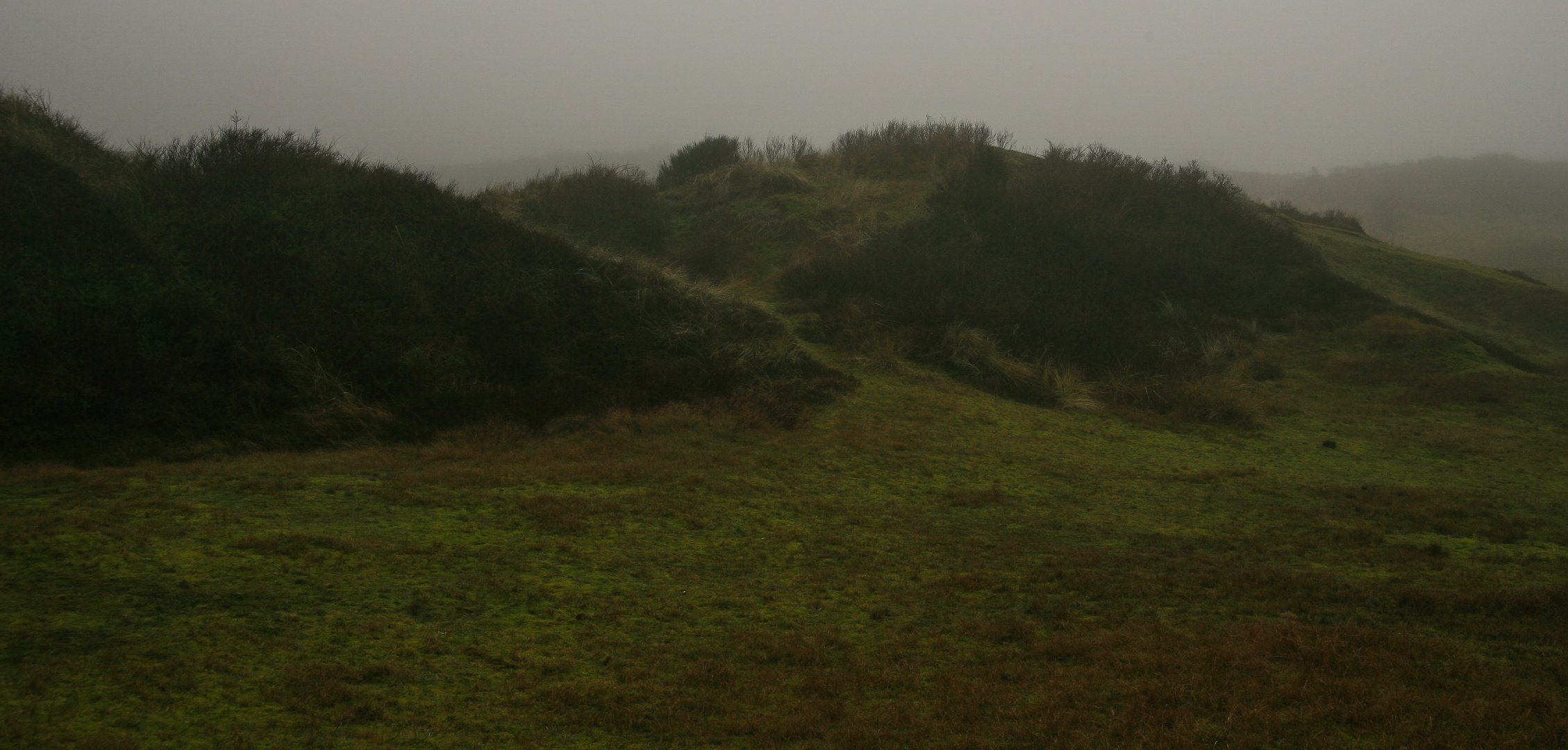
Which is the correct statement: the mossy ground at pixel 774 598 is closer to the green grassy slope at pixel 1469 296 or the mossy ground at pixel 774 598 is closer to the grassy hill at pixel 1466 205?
the green grassy slope at pixel 1469 296

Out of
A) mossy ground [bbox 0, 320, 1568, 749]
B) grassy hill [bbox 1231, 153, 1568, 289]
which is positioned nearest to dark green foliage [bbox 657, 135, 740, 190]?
mossy ground [bbox 0, 320, 1568, 749]

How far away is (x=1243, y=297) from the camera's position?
15391 mm

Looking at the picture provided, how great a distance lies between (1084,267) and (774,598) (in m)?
12.3

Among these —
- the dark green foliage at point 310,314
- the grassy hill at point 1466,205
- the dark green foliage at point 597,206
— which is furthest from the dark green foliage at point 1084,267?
the grassy hill at point 1466,205

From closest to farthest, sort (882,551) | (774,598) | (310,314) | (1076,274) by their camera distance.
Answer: (774,598) < (882,551) < (310,314) < (1076,274)

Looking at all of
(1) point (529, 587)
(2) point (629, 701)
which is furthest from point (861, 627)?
(1) point (529, 587)

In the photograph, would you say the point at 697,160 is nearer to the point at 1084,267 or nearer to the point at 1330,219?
the point at 1084,267

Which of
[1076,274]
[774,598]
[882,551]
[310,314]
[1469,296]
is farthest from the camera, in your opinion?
[1469,296]

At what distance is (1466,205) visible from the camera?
36406 millimetres

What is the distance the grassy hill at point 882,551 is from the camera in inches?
131

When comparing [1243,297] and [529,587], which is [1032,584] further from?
[1243,297]

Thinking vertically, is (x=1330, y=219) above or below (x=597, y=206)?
above

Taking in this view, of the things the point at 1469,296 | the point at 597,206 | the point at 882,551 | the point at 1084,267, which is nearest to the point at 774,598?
the point at 882,551

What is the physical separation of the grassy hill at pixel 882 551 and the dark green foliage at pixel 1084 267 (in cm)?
13
